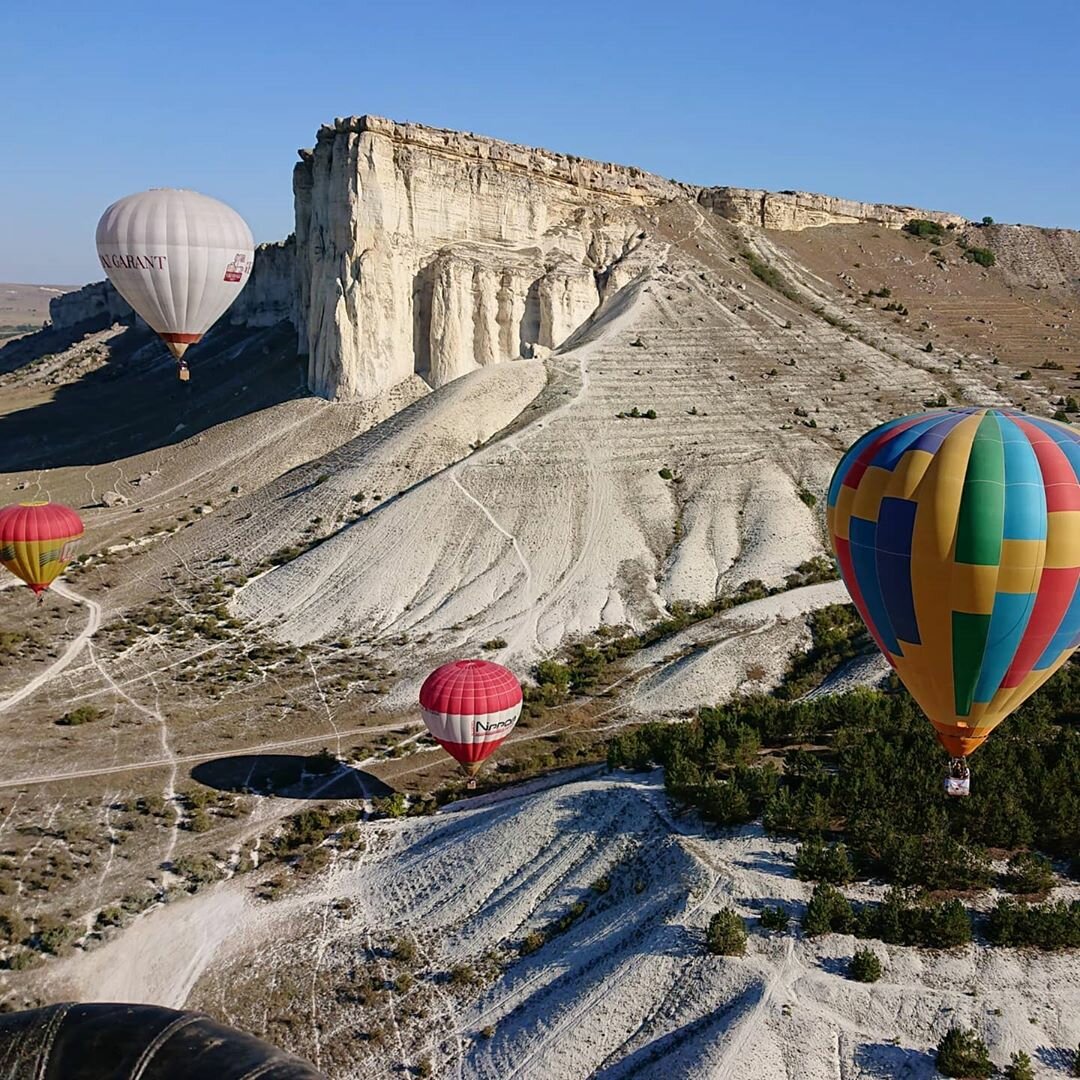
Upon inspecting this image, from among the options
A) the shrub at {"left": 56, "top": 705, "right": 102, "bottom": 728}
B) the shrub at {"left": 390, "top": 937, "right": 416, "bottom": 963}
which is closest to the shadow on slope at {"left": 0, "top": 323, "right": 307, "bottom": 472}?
the shrub at {"left": 56, "top": 705, "right": 102, "bottom": 728}

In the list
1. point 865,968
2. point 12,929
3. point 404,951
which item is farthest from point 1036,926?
point 12,929

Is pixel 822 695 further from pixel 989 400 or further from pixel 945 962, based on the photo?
pixel 989 400

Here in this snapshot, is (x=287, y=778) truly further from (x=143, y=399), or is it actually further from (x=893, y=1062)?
(x=143, y=399)

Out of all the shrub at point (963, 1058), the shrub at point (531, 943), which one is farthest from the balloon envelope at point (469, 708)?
the shrub at point (963, 1058)

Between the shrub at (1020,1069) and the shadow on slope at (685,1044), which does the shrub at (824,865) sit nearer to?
the shadow on slope at (685,1044)

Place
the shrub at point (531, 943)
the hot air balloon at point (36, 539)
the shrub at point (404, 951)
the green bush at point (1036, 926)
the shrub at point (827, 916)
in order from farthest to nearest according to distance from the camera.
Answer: the hot air balloon at point (36, 539), the shrub at point (404, 951), the shrub at point (531, 943), the shrub at point (827, 916), the green bush at point (1036, 926)

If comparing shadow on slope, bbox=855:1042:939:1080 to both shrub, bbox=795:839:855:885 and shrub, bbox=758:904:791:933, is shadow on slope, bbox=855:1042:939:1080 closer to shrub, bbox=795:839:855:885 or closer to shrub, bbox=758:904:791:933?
shrub, bbox=758:904:791:933
